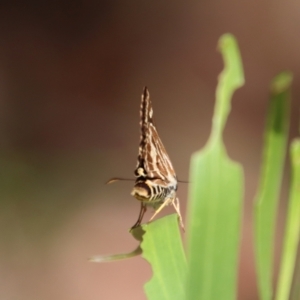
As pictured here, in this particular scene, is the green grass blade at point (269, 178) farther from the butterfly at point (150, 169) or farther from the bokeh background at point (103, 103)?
the bokeh background at point (103, 103)

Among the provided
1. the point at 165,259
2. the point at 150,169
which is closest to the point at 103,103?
the point at 150,169

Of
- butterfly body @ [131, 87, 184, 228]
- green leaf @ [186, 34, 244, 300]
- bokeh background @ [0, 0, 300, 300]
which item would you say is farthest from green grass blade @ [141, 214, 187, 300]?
bokeh background @ [0, 0, 300, 300]

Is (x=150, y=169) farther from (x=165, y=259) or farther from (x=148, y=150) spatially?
(x=165, y=259)

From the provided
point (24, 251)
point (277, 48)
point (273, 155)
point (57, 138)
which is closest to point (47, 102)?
point (57, 138)

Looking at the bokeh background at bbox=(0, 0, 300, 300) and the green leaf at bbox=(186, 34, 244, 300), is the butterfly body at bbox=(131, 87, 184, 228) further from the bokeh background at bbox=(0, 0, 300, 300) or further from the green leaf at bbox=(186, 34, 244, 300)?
the bokeh background at bbox=(0, 0, 300, 300)

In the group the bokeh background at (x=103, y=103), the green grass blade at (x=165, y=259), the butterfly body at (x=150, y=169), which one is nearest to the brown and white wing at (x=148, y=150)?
the butterfly body at (x=150, y=169)

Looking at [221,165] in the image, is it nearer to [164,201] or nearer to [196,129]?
[164,201]
